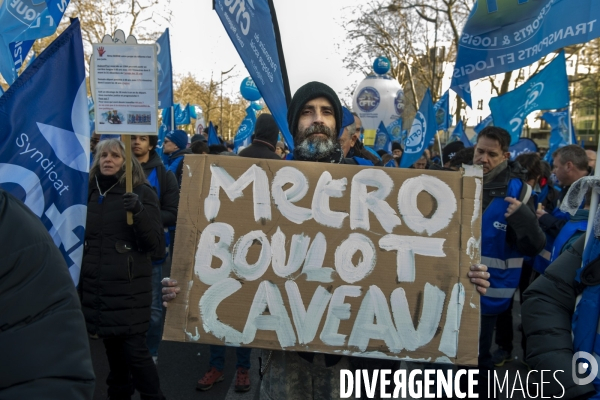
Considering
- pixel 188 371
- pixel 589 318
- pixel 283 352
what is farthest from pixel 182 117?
pixel 589 318

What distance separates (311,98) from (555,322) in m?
1.34

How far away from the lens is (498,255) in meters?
3.73

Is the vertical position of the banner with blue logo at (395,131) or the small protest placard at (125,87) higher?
the banner with blue logo at (395,131)

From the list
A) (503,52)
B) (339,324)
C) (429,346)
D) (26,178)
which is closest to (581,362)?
(429,346)

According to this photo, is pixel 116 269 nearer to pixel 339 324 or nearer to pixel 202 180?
pixel 202 180

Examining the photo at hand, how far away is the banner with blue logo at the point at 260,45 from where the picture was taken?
3051mm

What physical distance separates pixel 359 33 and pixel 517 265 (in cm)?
2575

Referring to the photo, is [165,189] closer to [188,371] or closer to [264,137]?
[264,137]

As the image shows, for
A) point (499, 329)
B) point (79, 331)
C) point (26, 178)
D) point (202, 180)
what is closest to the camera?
point (79, 331)

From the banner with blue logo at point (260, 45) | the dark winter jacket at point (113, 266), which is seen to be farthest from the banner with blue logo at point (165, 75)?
the banner with blue logo at point (260, 45)

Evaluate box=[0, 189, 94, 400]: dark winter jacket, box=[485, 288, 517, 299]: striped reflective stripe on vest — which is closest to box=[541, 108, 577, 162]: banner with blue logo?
box=[485, 288, 517, 299]: striped reflective stripe on vest

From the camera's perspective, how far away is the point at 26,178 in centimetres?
255

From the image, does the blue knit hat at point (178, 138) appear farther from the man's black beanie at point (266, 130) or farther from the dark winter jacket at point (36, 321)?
the dark winter jacket at point (36, 321)

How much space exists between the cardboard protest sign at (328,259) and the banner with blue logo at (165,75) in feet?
19.5
